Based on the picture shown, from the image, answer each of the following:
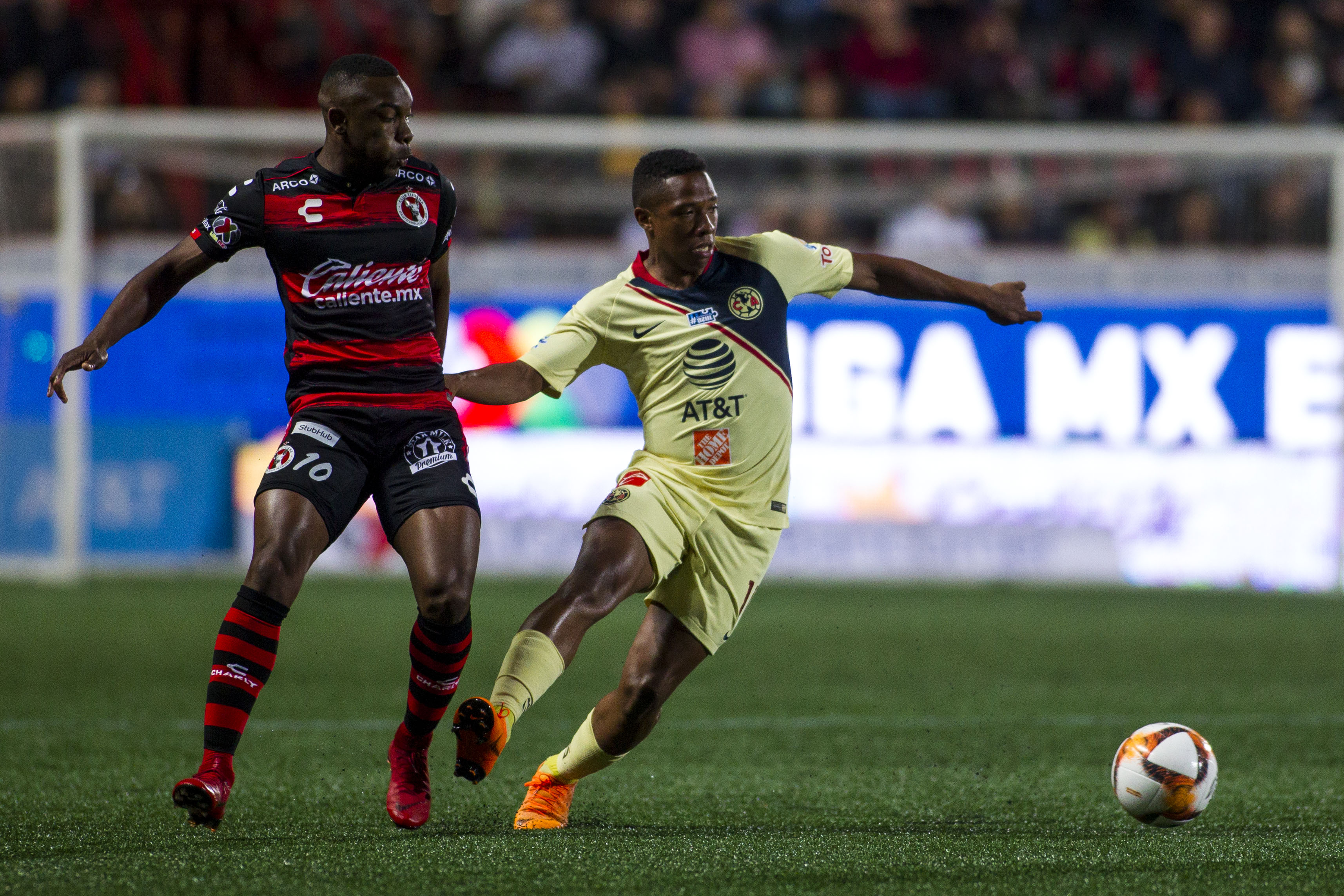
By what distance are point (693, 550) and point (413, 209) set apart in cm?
127

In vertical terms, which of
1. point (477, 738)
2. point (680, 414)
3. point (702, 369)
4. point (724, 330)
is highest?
point (724, 330)

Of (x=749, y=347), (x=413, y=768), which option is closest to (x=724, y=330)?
(x=749, y=347)

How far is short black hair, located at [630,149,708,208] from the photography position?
4953mm

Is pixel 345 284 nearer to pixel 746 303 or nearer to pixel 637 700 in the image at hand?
pixel 746 303

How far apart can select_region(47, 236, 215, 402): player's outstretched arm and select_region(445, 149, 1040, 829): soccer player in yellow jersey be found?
0.81 meters

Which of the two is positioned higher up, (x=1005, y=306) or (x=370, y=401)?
(x=1005, y=306)

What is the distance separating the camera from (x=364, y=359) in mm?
4758

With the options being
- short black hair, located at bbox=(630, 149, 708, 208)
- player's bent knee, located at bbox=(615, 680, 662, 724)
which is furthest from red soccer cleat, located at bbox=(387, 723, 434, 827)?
short black hair, located at bbox=(630, 149, 708, 208)

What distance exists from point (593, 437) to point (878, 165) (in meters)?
3.09

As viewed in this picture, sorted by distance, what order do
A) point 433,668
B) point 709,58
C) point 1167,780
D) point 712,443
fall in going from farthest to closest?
point 709,58
point 712,443
point 433,668
point 1167,780

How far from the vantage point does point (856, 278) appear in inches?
209

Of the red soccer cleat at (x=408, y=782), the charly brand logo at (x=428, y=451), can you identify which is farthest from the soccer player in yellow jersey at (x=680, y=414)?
the red soccer cleat at (x=408, y=782)

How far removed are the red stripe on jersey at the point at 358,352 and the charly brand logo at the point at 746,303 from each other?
37.4 inches

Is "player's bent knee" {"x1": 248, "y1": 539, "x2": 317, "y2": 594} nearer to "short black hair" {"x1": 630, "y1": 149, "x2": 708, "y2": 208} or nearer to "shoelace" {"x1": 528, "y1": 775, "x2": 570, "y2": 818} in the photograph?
"shoelace" {"x1": 528, "y1": 775, "x2": 570, "y2": 818}
